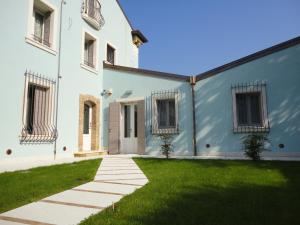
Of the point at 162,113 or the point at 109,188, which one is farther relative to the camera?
the point at 162,113

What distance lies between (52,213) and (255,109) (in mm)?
7976

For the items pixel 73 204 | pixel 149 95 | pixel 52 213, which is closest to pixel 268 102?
pixel 149 95

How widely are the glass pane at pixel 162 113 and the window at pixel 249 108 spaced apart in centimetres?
268

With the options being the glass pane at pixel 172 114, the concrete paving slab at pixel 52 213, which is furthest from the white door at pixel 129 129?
the concrete paving slab at pixel 52 213

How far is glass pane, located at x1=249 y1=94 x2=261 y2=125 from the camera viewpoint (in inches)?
351

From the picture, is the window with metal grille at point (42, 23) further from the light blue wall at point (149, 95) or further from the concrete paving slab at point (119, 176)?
the concrete paving slab at point (119, 176)

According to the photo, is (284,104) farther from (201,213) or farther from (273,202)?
(201,213)

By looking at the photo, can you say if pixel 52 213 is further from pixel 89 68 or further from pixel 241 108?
pixel 89 68

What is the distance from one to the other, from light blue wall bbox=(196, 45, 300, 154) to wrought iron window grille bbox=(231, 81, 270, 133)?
15 centimetres

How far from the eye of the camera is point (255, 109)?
9008mm

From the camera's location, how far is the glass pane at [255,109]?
8914mm

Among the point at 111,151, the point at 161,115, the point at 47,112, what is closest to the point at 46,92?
the point at 47,112

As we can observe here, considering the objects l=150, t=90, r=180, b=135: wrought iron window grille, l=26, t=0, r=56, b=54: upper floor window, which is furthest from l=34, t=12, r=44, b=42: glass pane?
l=150, t=90, r=180, b=135: wrought iron window grille

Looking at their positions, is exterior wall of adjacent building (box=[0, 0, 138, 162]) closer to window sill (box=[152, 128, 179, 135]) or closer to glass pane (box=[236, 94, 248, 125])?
window sill (box=[152, 128, 179, 135])
